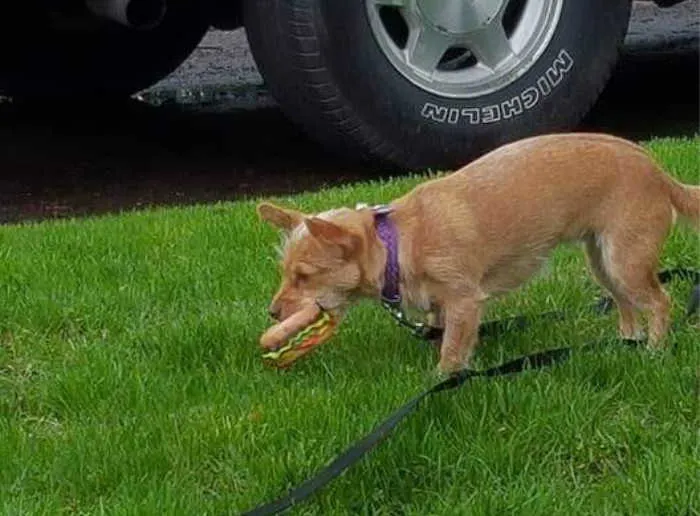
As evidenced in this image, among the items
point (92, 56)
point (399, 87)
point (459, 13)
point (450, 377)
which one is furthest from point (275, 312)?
point (92, 56)

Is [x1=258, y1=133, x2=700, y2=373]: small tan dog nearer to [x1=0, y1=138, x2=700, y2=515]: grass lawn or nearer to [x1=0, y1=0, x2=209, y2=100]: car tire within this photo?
[x1=0, y1=138, x2=700, y2=515]: grass lawn

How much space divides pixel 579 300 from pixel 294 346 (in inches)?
37.8

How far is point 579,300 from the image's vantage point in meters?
4.14

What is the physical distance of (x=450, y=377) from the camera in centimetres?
334

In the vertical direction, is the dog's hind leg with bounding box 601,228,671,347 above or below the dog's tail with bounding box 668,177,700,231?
below

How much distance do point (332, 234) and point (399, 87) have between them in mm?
2481

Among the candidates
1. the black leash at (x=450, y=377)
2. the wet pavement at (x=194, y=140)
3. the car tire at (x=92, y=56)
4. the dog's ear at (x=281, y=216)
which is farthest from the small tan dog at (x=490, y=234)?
the car tire at (x=92, y=56)

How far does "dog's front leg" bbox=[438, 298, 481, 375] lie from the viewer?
11.7 feet

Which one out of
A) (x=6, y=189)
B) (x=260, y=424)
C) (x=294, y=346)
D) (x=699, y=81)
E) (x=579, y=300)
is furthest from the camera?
(x=699, y=81)

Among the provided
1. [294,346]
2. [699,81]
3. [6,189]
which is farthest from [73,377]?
[699,81]

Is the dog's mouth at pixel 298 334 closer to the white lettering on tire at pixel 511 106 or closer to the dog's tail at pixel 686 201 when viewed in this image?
the dog's tail at pixel 686 201

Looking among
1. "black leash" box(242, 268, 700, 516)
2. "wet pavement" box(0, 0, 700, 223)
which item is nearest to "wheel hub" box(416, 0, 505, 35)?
"wet pavement" box(0, 0, 700, 223)

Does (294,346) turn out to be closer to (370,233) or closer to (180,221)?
(370,233)

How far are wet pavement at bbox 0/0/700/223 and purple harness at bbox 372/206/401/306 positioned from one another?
101 inches
